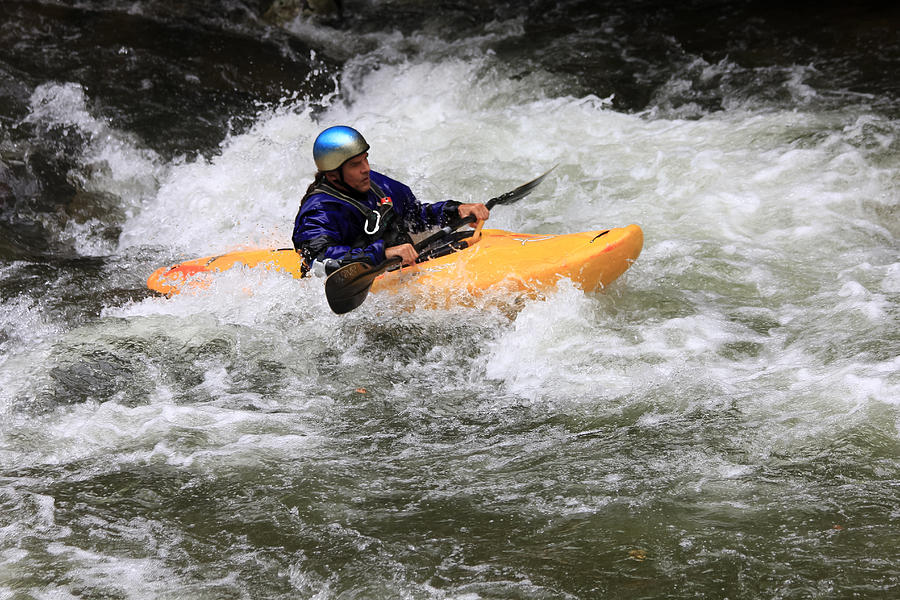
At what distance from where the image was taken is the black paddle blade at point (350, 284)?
358 cm

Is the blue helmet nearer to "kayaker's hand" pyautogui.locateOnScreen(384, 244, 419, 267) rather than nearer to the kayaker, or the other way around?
the kayaker

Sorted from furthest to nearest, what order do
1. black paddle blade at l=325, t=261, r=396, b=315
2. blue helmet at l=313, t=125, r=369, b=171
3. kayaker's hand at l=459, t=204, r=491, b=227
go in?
1. kayaker's hand at l=459, t=204, r=491, b=227
2. blue helmet at l=313, t=125, r=369, b=171
3. black paddle blade at l=325, t=261, r=396, b=315

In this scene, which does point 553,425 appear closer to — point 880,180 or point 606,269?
point 606,269

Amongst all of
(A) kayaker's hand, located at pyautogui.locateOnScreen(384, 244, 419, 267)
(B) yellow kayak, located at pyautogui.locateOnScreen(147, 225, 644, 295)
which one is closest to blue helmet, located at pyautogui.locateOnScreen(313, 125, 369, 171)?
(A) kayaker's hand, located at pyautogui.locateOnScreen(384, 244, 419, 267)

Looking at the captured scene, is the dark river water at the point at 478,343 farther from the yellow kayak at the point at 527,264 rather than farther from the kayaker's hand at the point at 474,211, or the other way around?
the kayaker's hand at the point at 474,211

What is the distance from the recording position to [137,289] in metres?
4.88

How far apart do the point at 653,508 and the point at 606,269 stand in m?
1.70

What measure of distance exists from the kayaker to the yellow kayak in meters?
0.20

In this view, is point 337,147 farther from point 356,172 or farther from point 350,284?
point 350,284

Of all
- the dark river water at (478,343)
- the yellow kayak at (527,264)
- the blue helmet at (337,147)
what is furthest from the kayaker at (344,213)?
the dark river water at (478,343)

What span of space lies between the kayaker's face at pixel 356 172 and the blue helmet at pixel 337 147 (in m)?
0.04


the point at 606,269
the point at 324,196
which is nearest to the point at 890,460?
the point at 606,269

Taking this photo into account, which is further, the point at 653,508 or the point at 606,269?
the point at 606,269

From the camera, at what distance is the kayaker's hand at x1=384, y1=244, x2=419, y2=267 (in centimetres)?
376
